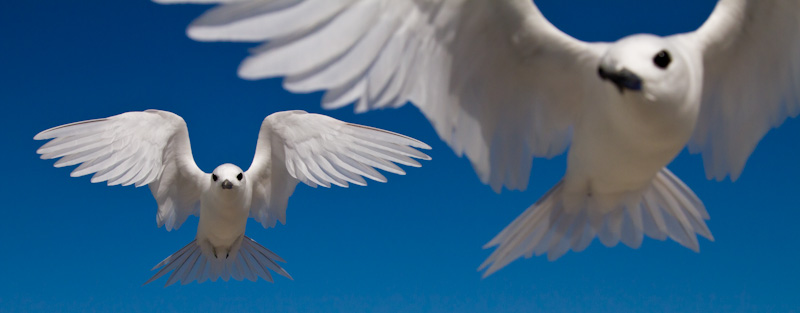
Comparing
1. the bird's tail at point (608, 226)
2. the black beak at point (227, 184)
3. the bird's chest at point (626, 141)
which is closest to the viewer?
the bird's chest at point (626, 141)

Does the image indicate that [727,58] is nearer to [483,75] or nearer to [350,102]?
[483,75]

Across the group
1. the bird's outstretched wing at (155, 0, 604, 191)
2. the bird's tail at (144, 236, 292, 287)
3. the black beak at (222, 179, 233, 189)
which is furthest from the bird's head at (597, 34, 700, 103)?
the bird's tail at (144, 236, 292, 287)

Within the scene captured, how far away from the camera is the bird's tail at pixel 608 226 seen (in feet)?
8.00

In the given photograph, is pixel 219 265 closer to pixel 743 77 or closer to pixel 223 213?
pixel 223 213

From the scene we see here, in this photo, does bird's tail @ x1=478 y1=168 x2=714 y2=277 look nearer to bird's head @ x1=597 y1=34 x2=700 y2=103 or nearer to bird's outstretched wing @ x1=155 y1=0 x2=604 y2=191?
bird's outstretched wing @ x1=155 y1=0 x2=604 y2=191

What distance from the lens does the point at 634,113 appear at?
1.67 metres

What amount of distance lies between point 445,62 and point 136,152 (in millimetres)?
2835

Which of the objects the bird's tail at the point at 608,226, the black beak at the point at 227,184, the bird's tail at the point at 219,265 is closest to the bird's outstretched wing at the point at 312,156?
the black beak at the point at 227,184

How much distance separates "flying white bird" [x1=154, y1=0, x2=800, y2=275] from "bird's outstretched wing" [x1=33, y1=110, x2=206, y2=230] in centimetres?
253

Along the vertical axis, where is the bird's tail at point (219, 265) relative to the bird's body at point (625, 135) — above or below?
below

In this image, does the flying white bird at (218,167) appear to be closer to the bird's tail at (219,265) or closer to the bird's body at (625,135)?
the bird's tail at (219,265)

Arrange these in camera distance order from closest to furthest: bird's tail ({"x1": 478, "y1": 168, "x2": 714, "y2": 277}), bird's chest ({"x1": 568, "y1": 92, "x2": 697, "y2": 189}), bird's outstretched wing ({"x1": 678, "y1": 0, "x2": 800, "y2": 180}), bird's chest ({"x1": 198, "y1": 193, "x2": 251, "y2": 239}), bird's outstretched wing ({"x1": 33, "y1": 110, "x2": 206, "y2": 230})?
1. bird's chest ({"x1": 568, "y1": 92, "x2": 697, "y2": 189})
2. bird's outstretched wing ({"x1": 678, "y1": 0, "x2": 800, "y2": 180})
3. bird's tail ({"x1": 478, "y1": 168, "x2": 714, "y2": 277})
4. bird's outstretched wing ({"x1": 33, "y1": 110, "x2": 206, "y2": 230})
5. bird's chest ({"x1": 198, "y1": 193, "x2": 251, "y2": 239})

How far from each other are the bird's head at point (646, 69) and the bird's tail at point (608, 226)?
85 centimetres

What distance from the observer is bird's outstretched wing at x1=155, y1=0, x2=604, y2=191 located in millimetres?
1410
